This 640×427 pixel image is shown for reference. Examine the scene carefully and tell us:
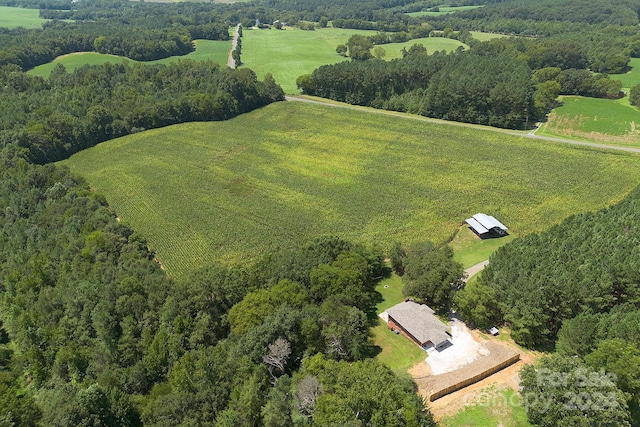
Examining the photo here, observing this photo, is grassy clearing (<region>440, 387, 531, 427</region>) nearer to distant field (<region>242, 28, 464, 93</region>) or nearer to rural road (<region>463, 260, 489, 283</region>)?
rural road (<region>463, 260, 489, 283</region>)

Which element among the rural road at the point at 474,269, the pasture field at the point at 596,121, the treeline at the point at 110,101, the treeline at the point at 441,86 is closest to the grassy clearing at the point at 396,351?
the rural road at the point at 474,269

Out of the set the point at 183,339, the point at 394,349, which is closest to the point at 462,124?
the point at 394,349

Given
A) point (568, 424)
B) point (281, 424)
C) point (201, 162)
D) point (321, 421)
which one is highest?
point (568, 424)

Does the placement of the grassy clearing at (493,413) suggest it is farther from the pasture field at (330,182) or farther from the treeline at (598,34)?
the treeline at (598,34)

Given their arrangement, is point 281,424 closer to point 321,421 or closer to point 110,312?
point 321,421

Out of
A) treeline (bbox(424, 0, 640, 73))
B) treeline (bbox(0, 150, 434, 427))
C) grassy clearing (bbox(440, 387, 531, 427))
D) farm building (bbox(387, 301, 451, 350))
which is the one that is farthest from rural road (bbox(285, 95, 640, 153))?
grassy clearing (bbox(440, 387, 531, 427))

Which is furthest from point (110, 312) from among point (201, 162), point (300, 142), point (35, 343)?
point (300, 142)
